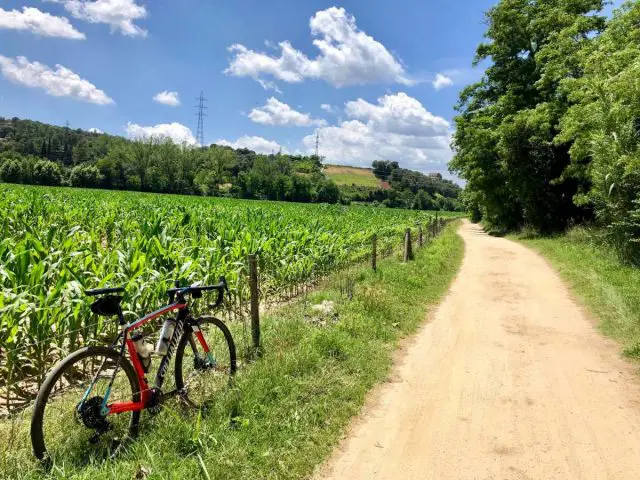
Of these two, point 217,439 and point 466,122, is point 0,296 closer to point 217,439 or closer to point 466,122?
point 217,439

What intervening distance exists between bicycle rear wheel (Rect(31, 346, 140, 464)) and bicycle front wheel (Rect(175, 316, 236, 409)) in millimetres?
617

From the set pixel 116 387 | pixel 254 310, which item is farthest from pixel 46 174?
pixel 116 387

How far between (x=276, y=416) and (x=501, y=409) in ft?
8.10

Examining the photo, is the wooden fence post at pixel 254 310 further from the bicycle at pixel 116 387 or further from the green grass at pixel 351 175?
the green grass at pixel 351 175

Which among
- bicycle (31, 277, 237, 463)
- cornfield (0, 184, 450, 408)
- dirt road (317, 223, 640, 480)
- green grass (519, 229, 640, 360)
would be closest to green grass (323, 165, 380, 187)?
green grass (519, 229, 640, 360)

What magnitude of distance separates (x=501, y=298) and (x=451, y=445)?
7.10m

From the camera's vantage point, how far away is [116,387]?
382 centimetres

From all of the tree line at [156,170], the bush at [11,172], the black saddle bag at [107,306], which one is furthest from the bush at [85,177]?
the black saddle bag at [107,306]

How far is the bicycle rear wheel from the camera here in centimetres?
303

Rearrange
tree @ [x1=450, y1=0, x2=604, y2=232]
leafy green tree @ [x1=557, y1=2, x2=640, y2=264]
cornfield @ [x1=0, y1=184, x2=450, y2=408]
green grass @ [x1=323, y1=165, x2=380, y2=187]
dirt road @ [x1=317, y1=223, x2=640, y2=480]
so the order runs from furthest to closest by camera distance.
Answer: green grass @ [x1=323, y1=165, x2=380, y2=187] → tree @ [x1=450, y1=0, x2=604, y2=232] → leafy green tree @ [x1=557, y1=2, x2=640, y2=264] → cornfield @ [x1=0, y1=184, x2=450, y2=408] → dirt road @ [x1=317, y1=223, x2=640, y2=480]

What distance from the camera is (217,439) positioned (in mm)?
3625

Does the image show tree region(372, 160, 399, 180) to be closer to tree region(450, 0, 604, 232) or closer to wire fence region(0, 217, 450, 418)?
tree region(450, 0, 604, 232)

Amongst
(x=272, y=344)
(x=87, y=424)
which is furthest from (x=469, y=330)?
(x=87, y=424)

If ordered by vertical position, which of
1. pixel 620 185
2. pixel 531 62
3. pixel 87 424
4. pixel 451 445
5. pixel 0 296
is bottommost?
pixel 451 445
